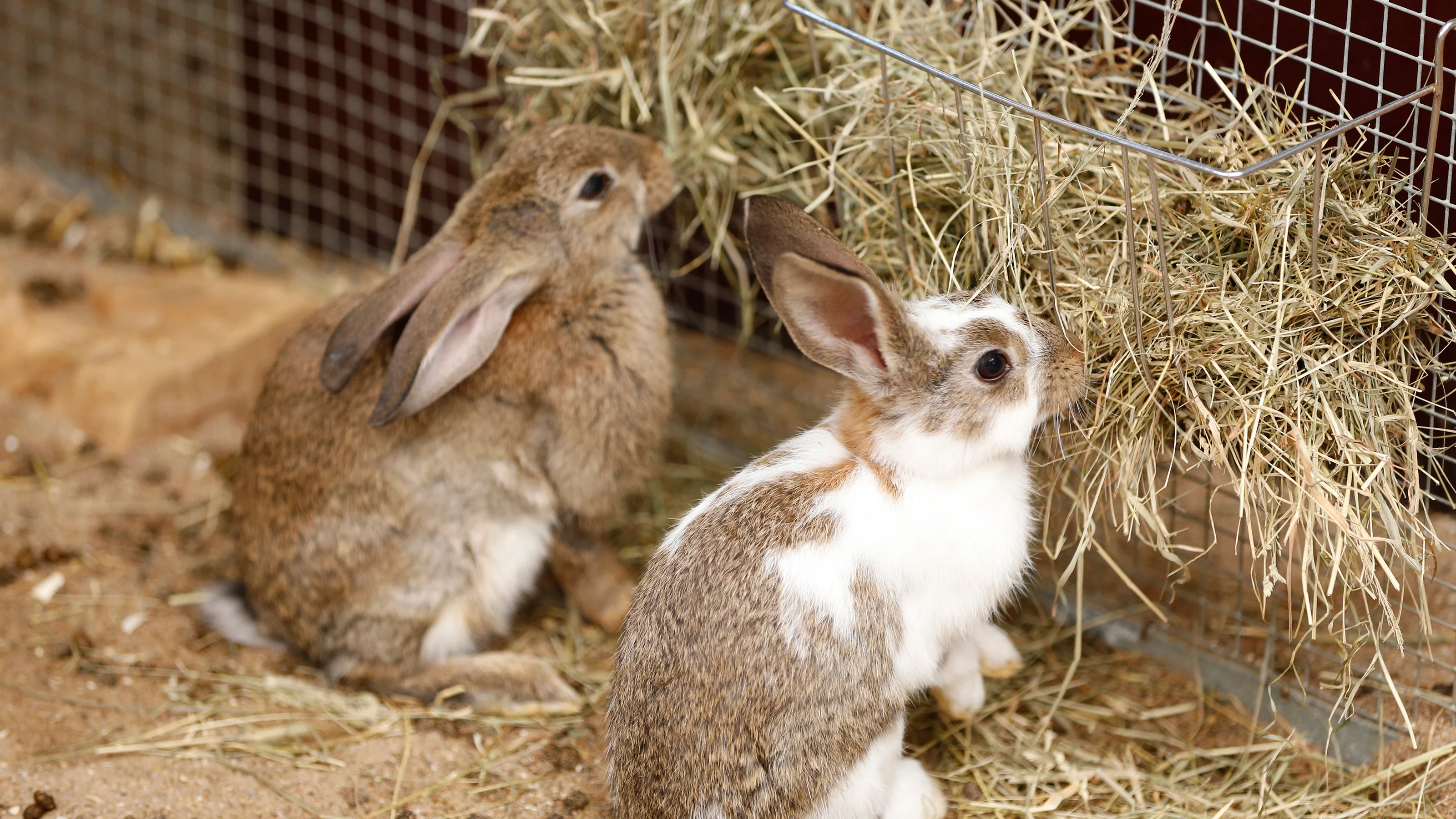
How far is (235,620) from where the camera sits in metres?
4.41

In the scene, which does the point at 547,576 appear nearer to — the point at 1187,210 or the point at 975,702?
the point at 975,702

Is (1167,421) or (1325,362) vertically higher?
(1325,362)

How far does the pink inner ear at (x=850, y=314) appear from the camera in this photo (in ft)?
10.4

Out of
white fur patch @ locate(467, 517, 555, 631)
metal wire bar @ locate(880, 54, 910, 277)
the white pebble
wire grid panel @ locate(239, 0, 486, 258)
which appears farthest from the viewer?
wire grid panel @ locate(239, 0, 486, 258)

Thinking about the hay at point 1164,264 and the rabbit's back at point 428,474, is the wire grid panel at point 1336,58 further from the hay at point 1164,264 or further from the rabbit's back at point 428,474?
the rabbit's back at point 428,474

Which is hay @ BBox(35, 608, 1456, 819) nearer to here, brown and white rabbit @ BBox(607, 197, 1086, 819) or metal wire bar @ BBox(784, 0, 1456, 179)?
brown and white rabbit @ BBox(607, 197, 1086, 819)

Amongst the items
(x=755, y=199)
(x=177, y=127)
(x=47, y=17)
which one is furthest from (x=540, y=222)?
(x=47, y=17)

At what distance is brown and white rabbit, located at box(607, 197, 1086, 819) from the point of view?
321 cm

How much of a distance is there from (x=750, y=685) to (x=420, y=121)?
360cm

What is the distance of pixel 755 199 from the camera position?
3.33m

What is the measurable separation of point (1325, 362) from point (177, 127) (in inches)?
213

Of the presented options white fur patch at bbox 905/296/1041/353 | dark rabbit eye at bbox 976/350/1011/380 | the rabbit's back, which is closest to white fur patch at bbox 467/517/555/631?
the rabbit's back

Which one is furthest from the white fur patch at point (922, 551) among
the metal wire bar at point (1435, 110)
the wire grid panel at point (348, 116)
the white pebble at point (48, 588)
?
the wire grid panel at point (348, 116)

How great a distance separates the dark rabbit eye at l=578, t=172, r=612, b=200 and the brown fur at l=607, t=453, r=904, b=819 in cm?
125
